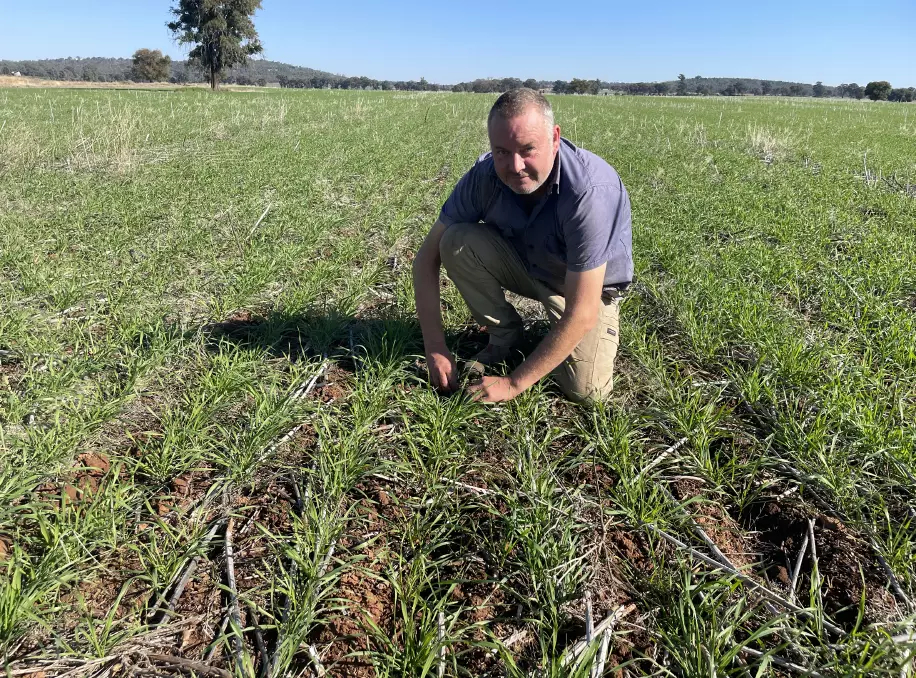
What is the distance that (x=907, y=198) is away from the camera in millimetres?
7066

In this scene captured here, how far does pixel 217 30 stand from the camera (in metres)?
45.0

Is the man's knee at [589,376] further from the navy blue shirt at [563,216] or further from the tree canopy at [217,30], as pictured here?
the tree canopy at [217,30]

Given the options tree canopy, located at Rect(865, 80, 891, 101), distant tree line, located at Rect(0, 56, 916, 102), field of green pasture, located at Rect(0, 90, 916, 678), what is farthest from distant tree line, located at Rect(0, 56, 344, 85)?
tree canopy, located at Rect(865, 80, 891, 101)

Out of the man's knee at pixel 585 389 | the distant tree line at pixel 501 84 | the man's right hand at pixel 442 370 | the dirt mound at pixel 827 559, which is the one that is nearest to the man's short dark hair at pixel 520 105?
the man's right hand at pixel 442 370

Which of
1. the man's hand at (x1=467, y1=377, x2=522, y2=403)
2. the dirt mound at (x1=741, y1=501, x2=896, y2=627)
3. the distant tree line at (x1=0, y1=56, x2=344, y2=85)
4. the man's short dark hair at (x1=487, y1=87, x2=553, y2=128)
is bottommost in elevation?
the dirt mound at (x1=741, y1=501, x2=896, y2=627)

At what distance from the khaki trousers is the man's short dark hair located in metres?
0.78

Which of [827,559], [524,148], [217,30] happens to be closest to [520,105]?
[524,148]

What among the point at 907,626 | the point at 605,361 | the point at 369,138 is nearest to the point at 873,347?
the point at 605,361

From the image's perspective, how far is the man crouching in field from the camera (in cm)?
234

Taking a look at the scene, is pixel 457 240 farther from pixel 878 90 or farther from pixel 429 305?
pixel 878 90

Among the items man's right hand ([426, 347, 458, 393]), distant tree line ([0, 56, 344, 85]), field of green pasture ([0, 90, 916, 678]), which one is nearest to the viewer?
field of green pasture ([0, 90, 916, 678])

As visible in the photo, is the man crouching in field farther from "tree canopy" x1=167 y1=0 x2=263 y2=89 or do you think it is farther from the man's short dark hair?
"tree canopy" x1=167 y1=0 x2=263 y2=89

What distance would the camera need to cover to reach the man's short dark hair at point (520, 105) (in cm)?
222

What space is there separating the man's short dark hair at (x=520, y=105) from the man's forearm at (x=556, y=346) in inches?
34.7
